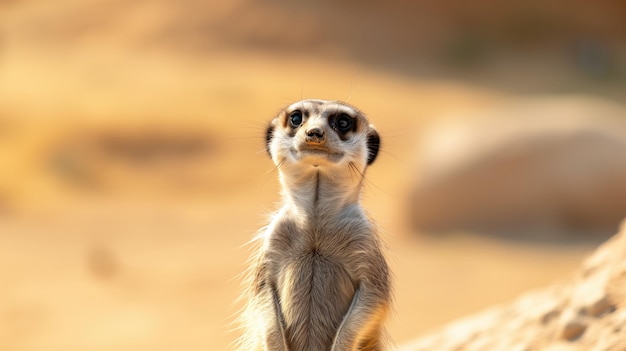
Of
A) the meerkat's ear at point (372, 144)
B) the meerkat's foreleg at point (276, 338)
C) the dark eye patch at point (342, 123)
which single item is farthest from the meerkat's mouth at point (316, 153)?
the meerkat's foreleg at point (276, 338)

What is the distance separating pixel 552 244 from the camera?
39.7ft

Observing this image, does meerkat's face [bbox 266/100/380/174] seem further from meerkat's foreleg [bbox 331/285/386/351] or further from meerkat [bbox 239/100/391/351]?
meerkat's foreleg [bbox 331/285/386/351]

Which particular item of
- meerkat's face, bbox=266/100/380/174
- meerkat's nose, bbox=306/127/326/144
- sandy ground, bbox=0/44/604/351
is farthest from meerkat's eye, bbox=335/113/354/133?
sandy ground, bbox=0/44/604/351

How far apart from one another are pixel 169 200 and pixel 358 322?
11.7 metres

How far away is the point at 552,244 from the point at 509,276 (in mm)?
1450

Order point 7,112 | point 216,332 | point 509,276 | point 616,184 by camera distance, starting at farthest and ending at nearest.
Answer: point 7,112 < point 616,184 < point 509,276 < point 216,332

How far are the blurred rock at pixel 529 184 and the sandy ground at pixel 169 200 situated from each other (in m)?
0.40

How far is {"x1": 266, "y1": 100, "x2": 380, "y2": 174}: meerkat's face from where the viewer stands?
4043mm

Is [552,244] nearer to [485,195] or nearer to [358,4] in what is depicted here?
[485,195]

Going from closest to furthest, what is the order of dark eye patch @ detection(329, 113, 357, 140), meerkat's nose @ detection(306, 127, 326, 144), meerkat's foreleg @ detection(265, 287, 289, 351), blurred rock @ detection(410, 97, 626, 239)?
1. meerkat's nose @ detection(306, 127, 326, 144)
2. meerkat's foreleg @ detection(265, 287, 289, 351)
3. dark eye patch @ detection(329, 113, 357, 140)
4. blurred rock @ detection(410, 97, 626, 239)

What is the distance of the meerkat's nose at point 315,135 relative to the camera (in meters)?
3.97

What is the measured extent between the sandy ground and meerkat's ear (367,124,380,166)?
1.25m

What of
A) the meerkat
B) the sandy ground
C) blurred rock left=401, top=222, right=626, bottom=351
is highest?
the meerkat

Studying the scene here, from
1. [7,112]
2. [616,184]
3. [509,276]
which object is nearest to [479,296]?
[509,276]
